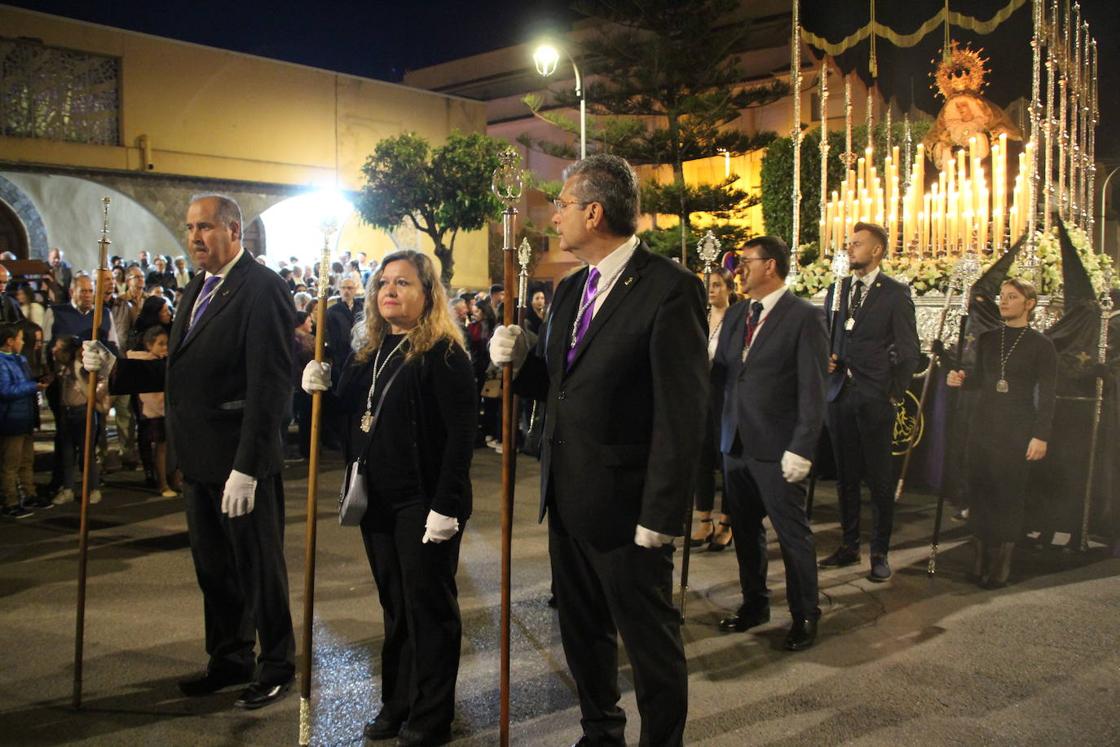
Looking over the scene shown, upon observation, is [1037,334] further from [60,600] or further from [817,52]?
[817,52]

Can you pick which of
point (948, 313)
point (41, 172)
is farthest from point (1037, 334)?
point (41, 172)

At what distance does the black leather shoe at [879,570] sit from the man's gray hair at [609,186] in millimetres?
3570

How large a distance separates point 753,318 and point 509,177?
195 centimetres

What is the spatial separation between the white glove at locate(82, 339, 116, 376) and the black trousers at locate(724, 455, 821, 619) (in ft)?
9.94

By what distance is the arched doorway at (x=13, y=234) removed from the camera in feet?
65.8

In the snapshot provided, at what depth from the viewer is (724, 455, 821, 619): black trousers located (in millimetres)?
4552

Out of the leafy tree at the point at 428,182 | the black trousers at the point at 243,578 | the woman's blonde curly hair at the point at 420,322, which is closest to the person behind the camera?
the woman's blonde curly hair at the point at 420,322

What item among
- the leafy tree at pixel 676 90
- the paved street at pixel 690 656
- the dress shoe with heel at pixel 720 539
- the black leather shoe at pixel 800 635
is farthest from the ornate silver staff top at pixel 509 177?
the leafy tree at pixel 676 90

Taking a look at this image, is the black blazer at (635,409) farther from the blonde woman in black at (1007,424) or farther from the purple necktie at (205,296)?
the blonde woman in black at (1007,424)

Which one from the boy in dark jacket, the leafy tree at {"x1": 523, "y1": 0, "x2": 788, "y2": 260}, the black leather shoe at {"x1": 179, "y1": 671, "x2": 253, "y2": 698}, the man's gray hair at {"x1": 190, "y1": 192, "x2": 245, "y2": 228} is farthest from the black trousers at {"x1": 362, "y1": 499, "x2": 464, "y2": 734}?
the leafy tree at {"x1": 523, "y1": 0, "x2": 788, "y2": 260}

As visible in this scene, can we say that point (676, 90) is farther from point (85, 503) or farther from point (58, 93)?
point (85, 503)

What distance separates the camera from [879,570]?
5750mm

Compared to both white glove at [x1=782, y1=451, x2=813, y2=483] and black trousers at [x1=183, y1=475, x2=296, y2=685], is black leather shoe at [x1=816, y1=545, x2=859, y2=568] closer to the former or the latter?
white glove at [x1=782, y1=451, x2=813, y2=483]

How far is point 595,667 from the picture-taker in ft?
10.7
